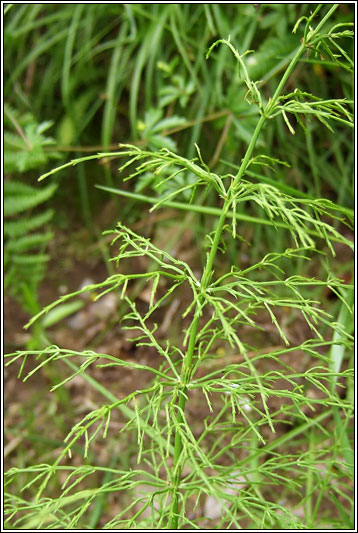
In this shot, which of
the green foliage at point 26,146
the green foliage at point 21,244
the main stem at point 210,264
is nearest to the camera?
the main stem at point 210,264

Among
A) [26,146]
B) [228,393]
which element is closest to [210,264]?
[228,393]

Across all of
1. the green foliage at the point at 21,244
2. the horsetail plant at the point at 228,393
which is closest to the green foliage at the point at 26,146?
the green foliage at the point at 21,244

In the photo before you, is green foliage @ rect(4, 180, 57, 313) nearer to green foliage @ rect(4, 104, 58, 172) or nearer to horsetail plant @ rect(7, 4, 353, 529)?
green foliage @ rect(4, 104, 58, 172)

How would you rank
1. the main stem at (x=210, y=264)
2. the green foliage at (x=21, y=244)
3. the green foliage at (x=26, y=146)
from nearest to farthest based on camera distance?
1. the main stem at (x=210, y=264)
2. the green foliage at (x=26, y=146)
3. the green foliage at (x=21, y=244)

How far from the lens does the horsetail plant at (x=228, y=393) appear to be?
0.86m

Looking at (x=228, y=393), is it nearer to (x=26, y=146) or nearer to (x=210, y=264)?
(x=210, y=264)

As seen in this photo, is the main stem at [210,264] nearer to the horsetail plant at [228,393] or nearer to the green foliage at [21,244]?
the horsetail plant at [228,393]

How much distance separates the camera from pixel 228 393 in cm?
100

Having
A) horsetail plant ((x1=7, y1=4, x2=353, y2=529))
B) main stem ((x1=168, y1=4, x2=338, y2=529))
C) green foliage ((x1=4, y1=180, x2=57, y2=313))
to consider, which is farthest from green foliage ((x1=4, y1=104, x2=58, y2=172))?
main stem ((x1=168, y1=4, x2=338, y2=529))

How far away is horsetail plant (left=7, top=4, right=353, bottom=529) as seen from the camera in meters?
0.86

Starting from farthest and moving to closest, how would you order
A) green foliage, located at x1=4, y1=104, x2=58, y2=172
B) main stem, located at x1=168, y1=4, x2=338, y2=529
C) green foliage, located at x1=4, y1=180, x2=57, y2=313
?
green foliage, located at x1=4, y1=180, x2=57, y2=313 < green foliage, located at x1=4, y1=104, x2=58, y2=172 < main stem, located at x1=168, y1=4, x2=338, y2=529

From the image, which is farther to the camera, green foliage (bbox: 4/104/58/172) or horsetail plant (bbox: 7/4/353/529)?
green foliage (bbox: 4/104/58/172)

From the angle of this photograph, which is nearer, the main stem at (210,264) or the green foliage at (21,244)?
the main stem at (210,264)

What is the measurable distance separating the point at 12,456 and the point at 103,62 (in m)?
1.50
